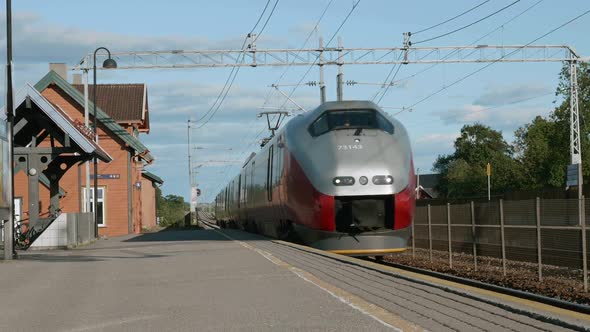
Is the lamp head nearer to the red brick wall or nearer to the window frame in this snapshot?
the red brick wall

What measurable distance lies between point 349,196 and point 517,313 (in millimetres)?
10958

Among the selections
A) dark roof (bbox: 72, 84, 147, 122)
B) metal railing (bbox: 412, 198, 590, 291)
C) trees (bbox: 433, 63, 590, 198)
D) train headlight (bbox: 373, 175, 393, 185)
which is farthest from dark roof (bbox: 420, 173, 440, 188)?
train headlight (bbox: 373, 175, 393, 185)

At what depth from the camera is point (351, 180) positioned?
18.4 m

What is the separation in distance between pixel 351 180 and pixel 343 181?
173mm

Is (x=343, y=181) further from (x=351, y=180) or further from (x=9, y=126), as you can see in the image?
(x=9, y=126)

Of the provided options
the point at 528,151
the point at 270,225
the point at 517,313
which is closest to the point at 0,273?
the point at 517,313

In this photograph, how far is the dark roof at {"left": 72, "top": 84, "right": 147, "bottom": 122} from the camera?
5053 centimetres

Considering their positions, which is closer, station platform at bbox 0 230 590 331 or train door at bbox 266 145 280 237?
station platform at bbox 0 230 590 331

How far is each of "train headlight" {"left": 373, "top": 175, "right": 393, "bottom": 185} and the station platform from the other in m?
4.37

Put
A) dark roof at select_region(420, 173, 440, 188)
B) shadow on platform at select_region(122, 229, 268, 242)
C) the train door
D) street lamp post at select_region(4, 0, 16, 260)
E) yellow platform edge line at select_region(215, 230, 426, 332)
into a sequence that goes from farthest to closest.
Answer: dark roof at select_region(420, 173, 440, 188) < shadow on platform at select_region(122, 229, 268, 242) < the train door < street lamp post at select_region(4, 0, 16, 260) < yellow platform edge line at select_region(215, 230, 426, 332)

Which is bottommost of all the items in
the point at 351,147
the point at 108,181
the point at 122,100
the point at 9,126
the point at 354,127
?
the point at 351,147

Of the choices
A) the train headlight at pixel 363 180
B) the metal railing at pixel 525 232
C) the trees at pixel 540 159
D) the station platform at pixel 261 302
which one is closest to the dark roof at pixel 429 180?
the trees at pixel 540 159

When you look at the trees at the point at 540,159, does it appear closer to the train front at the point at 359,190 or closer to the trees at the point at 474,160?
the trees at the point at 474,160

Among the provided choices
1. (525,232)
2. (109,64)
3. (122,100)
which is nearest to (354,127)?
(525,232)
